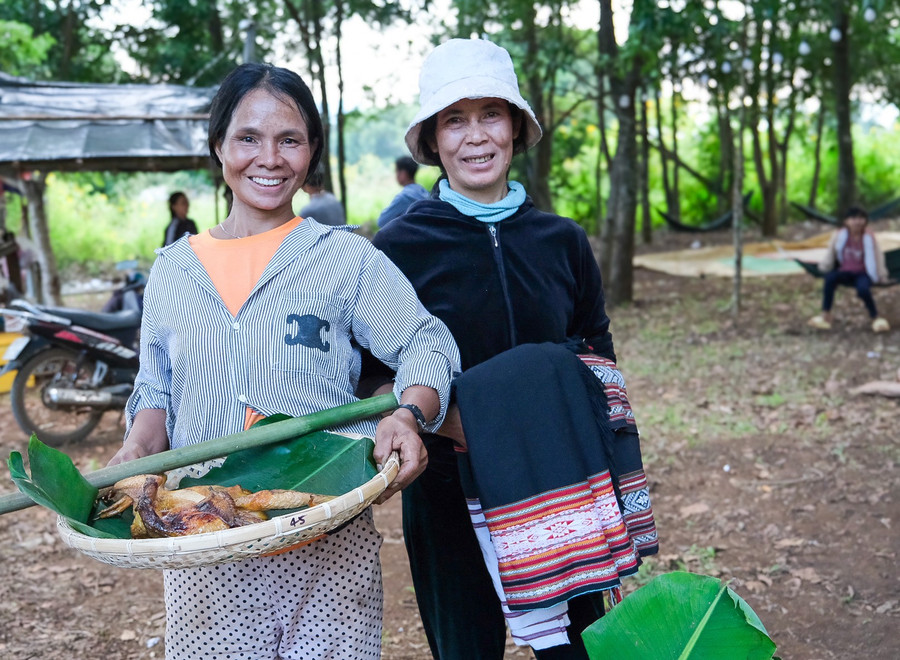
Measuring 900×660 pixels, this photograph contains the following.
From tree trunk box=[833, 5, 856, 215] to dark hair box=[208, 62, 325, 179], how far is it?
11.7 metres

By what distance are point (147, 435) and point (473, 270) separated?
780 millimetres

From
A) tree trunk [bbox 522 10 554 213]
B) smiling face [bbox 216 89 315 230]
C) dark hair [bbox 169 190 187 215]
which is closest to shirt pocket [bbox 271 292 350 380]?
smiling face [bbox 216 89 315 230]

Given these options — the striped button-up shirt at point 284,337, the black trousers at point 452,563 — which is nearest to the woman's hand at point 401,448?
the striped button-up shirt at point 284,337

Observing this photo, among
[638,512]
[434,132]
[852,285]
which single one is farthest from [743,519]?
[852,285]

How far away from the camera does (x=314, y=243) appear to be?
1776 mm

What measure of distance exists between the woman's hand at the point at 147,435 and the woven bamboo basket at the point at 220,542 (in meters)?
0.30

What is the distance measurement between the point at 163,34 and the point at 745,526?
10742 mm

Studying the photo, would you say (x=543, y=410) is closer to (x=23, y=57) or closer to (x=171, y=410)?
(x=171, y=410)

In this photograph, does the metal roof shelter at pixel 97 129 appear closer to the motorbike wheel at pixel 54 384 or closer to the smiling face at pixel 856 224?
the motorbike wheel at pixel 54 384

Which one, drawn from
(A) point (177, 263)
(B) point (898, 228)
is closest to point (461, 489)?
(A) point (177, 263)

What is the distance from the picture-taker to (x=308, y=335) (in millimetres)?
1714

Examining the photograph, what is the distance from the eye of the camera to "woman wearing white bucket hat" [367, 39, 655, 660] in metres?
1.99

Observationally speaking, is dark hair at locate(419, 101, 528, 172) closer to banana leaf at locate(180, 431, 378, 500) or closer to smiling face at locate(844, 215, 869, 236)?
banana leaf at locate(180, 431, 378, 500)

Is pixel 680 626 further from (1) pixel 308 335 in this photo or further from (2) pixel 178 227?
(2) pixel 178 227
